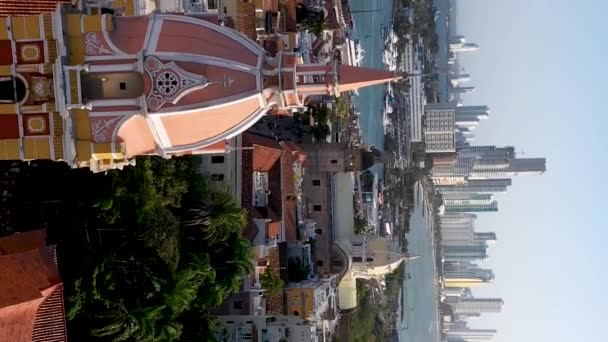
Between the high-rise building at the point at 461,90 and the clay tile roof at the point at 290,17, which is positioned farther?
the high-rise building at the point at 461,90

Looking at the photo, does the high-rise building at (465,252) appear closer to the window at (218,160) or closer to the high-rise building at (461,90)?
the high-rise building at (461,90)

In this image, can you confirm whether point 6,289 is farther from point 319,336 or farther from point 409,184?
point 409,184

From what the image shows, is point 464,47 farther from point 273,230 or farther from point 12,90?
point 12,90

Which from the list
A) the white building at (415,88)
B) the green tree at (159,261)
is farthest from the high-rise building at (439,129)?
the green tree at (159,261)

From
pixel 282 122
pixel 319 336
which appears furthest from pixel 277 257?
pixel 282 122

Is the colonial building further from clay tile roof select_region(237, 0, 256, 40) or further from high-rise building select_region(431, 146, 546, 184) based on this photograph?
high-rise building select_region(431, 146, 546, 184)

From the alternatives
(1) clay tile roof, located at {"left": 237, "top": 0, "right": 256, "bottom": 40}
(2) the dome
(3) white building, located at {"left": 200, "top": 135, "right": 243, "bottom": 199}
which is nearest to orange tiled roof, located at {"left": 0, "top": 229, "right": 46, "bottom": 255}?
(2) the dome

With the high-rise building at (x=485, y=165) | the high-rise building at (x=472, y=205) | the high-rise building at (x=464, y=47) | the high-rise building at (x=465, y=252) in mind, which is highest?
the high-rise building at (x=464, y=47)
